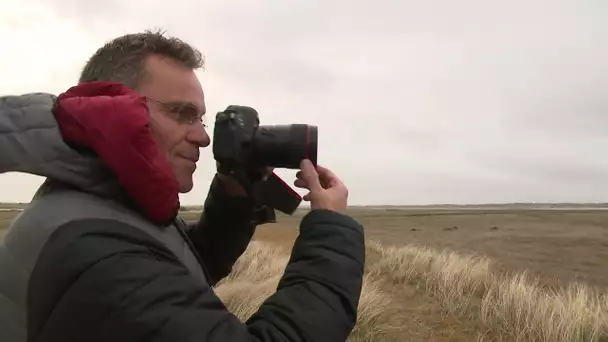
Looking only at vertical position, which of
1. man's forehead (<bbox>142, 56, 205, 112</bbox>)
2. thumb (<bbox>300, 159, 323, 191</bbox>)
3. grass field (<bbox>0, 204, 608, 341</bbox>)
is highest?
man's forehead (<bbox>142, 56, 205, 112</bbox>)

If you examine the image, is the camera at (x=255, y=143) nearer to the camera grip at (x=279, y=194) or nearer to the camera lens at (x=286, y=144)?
the camera lens at (x=286, y=144)

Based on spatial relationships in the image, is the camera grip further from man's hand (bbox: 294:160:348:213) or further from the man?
the man

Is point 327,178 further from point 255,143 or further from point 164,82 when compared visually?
point 164,82

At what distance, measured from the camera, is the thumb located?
195cm

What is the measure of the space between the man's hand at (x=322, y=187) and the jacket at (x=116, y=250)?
70 millimetres

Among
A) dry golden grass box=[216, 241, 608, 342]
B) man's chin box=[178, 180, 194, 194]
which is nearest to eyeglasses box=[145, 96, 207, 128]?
man's chin box=[178, 180, 194, 194]

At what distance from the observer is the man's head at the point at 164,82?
1.98 m

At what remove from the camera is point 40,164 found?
157 centimetres

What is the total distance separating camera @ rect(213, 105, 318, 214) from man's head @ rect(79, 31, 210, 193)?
0.26ft

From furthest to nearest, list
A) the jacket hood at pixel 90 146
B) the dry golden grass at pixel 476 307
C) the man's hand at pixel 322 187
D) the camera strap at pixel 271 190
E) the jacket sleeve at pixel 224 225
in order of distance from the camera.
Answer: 1. the dry golden grass at pixel 476 307
2. the jacket sleeve at pixel 224 225
3. the camera strap at pixel 271 190
4. the man's hand at pixel 322 187
5. the jacket hood at pixel 90 146

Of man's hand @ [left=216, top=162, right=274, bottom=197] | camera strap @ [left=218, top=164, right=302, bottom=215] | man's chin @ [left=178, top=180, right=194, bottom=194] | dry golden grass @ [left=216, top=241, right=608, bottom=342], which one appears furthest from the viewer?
dry golden grass @ [left=216, top=241, right=608, bottom=342]

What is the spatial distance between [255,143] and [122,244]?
0.77 metres

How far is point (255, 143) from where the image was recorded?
85.0 inches

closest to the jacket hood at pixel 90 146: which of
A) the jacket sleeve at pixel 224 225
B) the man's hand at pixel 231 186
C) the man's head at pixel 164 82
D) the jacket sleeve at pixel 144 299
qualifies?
the jacket sleeve at pixel 144 299
